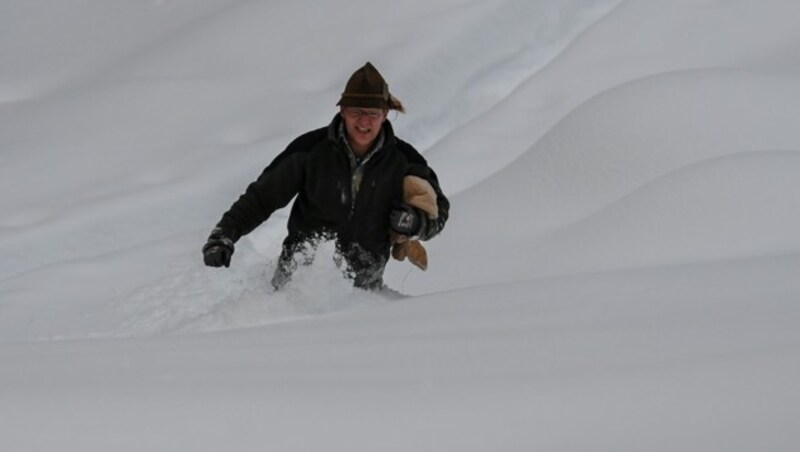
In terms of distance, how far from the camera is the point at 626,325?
265 centimetres

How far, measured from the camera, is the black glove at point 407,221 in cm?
436

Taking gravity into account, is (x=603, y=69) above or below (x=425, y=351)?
above

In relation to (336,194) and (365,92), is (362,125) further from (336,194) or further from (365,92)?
(336,194)

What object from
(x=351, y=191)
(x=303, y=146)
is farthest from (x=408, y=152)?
(x=303, y=146)

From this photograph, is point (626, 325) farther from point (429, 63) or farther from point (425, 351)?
point (429, 63)

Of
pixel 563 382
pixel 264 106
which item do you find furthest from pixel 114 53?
pixel 563 382

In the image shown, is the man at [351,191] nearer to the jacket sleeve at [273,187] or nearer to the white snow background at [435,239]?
the jacket sleeve at [273,187]

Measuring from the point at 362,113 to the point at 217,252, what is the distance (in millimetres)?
606

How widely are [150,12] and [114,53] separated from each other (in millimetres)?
1149

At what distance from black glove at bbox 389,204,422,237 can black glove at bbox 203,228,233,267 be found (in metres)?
0.51

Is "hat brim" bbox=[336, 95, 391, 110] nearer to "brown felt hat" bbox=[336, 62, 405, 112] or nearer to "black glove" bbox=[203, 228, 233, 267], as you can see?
"brown felt hat" bbox=[336, 62, 405, 112]

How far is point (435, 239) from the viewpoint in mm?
6898

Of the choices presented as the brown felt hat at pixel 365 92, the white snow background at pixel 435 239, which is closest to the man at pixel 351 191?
the brown felt hat at pixel 365 92

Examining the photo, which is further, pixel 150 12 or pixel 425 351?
pixel 150 12
